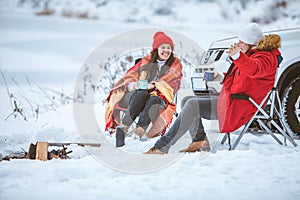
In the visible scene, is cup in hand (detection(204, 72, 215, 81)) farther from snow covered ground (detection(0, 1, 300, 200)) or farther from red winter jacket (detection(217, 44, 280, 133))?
snow covered ground (detection(0, 1, 300, 200))

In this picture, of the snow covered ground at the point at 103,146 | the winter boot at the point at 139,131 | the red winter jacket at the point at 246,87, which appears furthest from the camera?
the winter boot at the point at 139,131

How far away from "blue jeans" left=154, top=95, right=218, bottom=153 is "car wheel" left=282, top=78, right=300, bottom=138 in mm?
476

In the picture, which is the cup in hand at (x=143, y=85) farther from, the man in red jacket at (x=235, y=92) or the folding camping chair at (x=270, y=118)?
the folding camping chair at (x=270, y=118)

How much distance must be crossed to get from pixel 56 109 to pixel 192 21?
1.67 m

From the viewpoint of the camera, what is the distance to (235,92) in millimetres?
2506

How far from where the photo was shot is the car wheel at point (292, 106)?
8.75 feet

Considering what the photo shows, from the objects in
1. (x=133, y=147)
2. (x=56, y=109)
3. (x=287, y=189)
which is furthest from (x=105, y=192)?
(x=56, y=109)

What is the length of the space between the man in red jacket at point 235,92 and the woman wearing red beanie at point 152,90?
0.22 metres

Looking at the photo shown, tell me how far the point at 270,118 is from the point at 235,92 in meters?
0.27

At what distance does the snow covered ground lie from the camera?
79.0 inches

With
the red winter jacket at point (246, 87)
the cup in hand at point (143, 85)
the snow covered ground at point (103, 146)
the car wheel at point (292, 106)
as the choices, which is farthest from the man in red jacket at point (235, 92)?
the cup in hand at point (143, 85)

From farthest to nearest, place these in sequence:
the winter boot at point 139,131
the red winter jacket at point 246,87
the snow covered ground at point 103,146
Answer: the winter boot at point 139,131
the red winter jacket at point 246,87
the snow covered ground at point 103,146

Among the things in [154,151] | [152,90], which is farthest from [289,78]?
[154,151]

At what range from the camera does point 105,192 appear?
6.46ft
